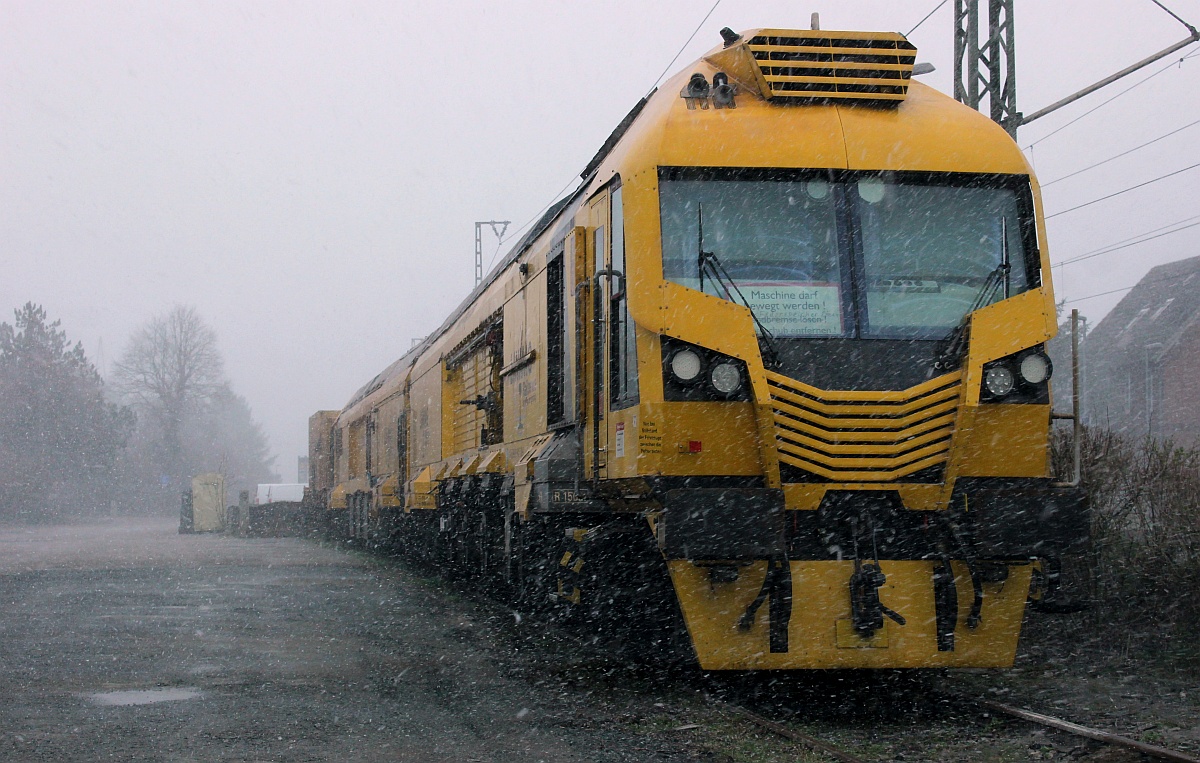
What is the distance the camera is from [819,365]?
6.60 meters

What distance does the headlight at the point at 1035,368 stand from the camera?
6.62 meters

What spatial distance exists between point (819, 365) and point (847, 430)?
395mm

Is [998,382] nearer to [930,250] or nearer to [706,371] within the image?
[930,250]

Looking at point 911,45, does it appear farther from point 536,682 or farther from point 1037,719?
point 536,682

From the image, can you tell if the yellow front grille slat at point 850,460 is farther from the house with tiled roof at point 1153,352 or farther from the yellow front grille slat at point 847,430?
the house with tiled roof at point 1153,352

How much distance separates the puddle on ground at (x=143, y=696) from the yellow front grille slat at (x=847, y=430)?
4.10 metres

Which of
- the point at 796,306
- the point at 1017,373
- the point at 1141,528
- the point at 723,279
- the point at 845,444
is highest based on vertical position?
the point at 723,279

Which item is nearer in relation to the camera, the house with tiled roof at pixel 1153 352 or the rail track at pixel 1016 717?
the rail track at pixel 1016 717

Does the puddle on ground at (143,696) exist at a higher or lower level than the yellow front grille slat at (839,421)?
lower

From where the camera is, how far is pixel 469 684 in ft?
26.3

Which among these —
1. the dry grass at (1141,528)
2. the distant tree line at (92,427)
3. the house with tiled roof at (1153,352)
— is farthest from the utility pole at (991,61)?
the distant tree line at (92,427)

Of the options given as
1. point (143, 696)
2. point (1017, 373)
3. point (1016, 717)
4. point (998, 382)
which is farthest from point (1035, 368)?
point (143, 696)

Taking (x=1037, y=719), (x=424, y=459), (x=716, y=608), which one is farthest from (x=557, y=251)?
(x=424, y=459)

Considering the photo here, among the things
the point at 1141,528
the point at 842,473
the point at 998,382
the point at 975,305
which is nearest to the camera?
the point at 842,473
